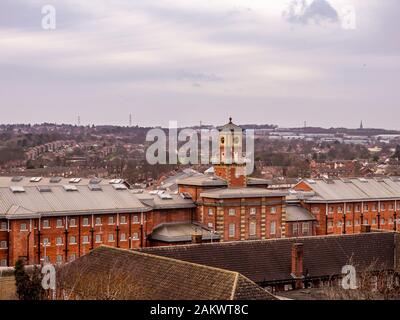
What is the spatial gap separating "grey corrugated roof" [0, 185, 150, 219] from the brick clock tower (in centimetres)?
896

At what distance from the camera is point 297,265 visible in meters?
46.3

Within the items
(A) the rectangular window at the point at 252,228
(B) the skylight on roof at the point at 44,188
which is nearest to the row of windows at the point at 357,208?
(A) the rectangular window at the point at 252,228

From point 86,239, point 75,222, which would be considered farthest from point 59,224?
point 86,239

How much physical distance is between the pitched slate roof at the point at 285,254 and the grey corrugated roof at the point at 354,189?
1266 inches

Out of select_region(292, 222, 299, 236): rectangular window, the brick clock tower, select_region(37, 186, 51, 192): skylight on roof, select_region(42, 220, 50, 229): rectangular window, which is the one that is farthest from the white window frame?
select_region(42, 220, 50, 229): rectangular window

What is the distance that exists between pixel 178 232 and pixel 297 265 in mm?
24061

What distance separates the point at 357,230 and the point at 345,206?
291 centimetres

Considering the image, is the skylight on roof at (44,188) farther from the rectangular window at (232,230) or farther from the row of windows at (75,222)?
the rectangular window at (232,230)

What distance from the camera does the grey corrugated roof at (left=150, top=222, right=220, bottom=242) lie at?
67.6m

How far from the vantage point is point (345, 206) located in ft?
280

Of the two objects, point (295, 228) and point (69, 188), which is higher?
point (69, 188)

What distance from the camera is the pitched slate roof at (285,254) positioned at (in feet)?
146

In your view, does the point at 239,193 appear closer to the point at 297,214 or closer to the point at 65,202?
the point at 297,214

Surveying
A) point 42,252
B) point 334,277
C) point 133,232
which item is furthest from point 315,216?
point 334,277
